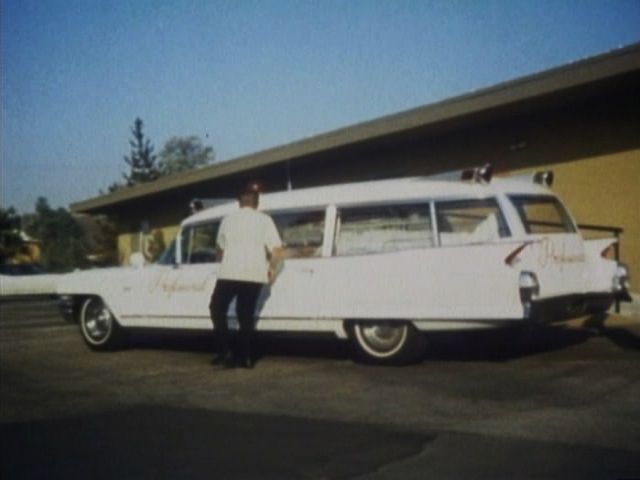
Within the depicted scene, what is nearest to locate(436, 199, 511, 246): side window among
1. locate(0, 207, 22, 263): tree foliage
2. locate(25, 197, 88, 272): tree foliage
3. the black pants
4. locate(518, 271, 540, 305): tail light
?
locate(518, 271, 540, 305): tail light

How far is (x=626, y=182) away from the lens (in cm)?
1081

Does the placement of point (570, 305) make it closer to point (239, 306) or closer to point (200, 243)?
point (239, 306)

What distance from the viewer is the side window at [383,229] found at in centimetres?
715

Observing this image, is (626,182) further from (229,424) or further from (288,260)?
(229,424)

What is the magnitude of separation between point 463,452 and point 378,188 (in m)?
3.82

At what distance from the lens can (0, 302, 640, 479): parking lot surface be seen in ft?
13.0

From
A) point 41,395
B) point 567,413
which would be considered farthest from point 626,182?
point 41,395

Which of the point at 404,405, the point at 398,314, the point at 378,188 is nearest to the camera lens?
the point at 404,405

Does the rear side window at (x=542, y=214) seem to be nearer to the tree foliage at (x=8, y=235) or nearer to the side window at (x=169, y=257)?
the side window at (x=169, y=257)

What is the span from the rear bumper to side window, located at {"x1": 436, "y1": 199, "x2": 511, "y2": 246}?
72cm

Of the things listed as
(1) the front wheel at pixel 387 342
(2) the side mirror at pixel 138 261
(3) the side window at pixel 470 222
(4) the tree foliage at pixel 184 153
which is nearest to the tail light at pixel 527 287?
(3) the side window at pixel 470 222

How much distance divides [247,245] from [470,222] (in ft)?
6.76

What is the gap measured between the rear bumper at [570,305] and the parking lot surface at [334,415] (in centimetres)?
43

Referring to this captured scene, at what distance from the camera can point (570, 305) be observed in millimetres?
7000
